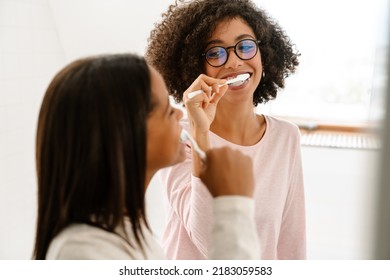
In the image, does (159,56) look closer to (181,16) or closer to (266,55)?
(181,16)

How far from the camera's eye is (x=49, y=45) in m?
1.32

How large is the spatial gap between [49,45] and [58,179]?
0.89 m

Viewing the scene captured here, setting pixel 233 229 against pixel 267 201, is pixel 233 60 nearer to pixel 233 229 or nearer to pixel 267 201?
pixel 267 201

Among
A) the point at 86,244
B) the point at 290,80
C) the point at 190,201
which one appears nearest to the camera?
the point at 86,244

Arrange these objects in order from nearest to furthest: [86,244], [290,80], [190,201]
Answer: [86,244], [190,201], [290,80]

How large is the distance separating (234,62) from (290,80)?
478mm

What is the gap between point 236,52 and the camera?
86 cm

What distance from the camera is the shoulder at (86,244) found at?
0.51m

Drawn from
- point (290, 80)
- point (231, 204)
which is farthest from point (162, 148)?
point (290, 80)

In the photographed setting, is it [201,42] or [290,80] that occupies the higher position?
[201,42]

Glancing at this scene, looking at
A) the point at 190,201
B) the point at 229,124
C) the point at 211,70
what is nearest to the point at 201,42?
the point at 211,70

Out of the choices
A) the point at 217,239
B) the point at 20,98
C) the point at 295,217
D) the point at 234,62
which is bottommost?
the point at 295,217

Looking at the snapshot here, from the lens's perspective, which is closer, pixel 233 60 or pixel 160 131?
pixel 160 131

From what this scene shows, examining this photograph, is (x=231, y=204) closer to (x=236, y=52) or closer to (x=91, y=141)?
(x=91, y=141)
